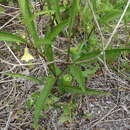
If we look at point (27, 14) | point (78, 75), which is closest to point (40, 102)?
point (78, 75)

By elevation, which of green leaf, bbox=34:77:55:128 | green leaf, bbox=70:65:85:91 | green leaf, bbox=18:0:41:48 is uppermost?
green leaf, bbox=18:0:41:48

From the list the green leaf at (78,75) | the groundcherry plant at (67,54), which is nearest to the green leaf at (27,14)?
the groundcherry plant at (67,54)

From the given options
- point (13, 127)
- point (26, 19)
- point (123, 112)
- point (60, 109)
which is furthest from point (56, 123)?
point (26, 19)

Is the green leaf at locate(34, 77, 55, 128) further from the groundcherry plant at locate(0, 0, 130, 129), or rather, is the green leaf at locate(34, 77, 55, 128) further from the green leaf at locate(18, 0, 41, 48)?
the green leaf at locate(18, 0, 41, 48)

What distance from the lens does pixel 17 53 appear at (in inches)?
61.3

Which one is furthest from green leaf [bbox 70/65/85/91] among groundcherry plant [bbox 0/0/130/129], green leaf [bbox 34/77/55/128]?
green leaf [bbox 34/77/55/128]

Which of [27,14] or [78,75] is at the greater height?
[27,14]

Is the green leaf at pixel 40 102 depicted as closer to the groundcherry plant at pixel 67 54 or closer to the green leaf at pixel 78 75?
the groundcherry plant at pixel 67 54

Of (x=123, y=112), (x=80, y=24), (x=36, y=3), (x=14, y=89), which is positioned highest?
(x=36, y=3)

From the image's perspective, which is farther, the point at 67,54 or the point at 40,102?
the point at 67,54

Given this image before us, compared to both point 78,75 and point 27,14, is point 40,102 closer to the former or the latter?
point 78,75

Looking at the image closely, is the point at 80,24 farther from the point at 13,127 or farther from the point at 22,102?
the point at 13,127

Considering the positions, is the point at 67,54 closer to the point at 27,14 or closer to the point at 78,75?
the point at 78,75

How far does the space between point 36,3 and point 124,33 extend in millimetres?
485
